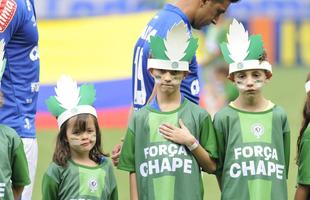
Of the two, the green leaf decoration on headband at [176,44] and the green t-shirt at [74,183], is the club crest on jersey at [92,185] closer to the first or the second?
the green t-shirt at [74,183]

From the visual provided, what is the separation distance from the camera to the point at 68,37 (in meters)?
18.3

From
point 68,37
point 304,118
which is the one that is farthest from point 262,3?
point 304,118

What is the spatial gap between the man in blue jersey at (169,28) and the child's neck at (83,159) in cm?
21

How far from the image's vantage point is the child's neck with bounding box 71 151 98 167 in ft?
21.4

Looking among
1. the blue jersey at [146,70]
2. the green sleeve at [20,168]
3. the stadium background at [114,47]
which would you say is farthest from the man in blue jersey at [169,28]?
the stadium background at [114,47]

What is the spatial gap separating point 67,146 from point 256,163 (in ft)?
3.72

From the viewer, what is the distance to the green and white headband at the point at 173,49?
6.30 meters

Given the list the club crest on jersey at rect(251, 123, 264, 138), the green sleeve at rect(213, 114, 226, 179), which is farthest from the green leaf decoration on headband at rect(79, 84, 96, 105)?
the club crest on jersey at rect(251, 123, 264, 138)

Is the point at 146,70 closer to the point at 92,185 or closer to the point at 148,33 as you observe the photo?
the point at 148,33

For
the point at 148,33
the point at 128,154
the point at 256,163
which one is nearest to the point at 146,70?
the point at 148,33

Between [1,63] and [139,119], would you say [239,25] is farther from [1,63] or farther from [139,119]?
[1,63]

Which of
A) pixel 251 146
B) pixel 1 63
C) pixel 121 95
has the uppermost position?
pixel 1 63

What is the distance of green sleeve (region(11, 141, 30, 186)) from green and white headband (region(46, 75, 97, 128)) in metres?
0.44

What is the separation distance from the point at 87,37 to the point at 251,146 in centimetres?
1187
